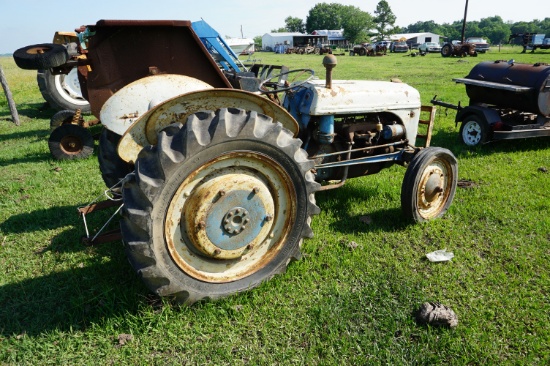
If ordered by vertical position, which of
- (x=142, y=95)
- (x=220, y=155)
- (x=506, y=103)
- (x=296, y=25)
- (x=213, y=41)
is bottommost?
(x=506, y=103)

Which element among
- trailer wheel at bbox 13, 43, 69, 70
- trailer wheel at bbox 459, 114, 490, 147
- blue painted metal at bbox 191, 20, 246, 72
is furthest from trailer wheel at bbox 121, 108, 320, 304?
blue painted metal at bbox 191, 20, 246, 72

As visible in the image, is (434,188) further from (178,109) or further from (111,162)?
(111,162)

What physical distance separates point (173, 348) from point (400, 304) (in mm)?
1574

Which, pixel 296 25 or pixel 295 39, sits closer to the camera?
pixel 295 39

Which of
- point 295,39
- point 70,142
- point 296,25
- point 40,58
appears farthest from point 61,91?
point 296,25

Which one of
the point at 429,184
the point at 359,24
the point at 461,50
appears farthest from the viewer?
the point at 359,24

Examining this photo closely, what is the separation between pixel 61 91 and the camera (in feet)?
29.6

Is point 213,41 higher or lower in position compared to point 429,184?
higher

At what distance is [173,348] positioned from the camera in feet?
7.60

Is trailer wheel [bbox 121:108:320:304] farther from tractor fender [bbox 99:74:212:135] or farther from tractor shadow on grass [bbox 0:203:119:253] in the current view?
tractor shadow on grass [bbox 0:203:119:253]

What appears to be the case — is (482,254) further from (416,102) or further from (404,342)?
(416,102)

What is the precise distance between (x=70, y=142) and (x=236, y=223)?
4.84 m

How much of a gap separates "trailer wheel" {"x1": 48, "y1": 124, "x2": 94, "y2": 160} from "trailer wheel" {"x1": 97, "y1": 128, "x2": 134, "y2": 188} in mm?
2899

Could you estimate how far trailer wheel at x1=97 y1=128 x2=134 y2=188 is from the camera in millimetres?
3576
